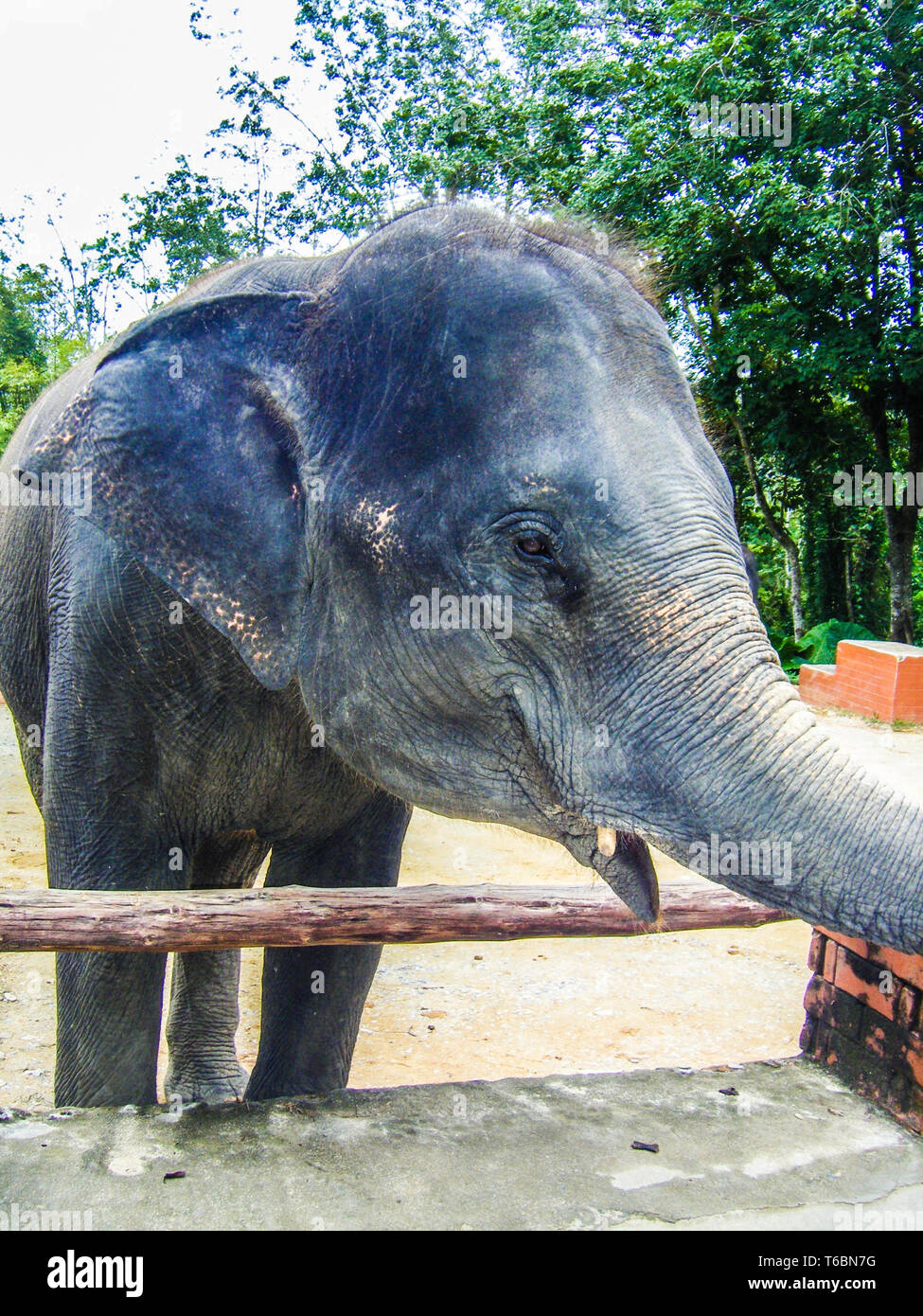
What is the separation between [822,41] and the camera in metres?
12.8

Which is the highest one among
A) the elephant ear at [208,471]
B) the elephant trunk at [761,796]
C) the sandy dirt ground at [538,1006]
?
the elephant ear at [208,471]

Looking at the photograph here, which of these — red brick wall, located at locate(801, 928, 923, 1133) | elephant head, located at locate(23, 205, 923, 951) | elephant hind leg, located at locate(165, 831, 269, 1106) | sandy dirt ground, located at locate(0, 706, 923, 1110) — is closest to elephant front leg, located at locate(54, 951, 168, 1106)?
elephant head, located at locate(23, 205, 923, 951)

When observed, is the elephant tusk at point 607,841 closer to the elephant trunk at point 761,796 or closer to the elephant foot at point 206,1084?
the elephant trunk at point 761,796

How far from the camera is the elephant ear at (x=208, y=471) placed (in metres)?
2.08

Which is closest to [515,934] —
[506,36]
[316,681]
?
[316,681]

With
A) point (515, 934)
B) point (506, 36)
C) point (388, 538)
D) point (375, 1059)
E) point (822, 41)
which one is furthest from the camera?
point (506, 36)

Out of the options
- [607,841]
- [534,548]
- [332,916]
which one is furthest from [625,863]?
[332,916]

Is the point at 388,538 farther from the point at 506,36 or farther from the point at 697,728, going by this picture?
the point at 506,36

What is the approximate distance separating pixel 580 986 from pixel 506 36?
18.4 m

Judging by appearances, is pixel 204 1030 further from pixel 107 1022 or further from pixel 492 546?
pixel 492 546

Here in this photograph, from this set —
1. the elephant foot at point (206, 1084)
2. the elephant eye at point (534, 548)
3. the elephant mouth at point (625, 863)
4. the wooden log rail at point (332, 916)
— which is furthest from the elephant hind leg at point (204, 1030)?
the elephant eye at point (534, 548)

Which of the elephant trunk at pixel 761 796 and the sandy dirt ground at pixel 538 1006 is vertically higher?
the elephant trunk at pixel 761 796

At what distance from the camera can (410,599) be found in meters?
1.99

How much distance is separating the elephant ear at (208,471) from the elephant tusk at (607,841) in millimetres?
694
